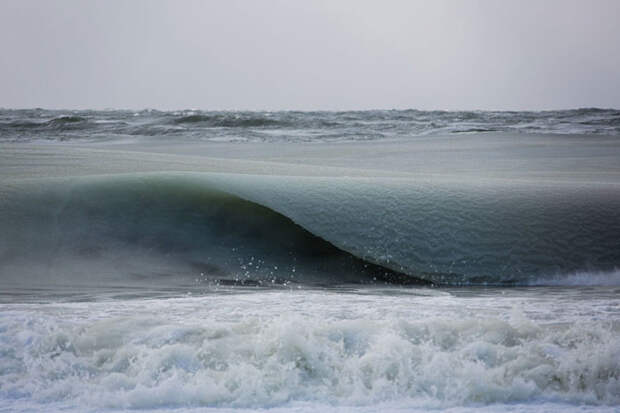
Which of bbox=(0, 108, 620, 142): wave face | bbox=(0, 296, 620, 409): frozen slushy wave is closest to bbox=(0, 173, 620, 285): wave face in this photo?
bbox=(0, 296, 620, 409): frozen slushy wave

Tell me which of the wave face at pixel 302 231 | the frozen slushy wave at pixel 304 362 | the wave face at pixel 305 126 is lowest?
the frozen slushy wave at pixel 304 362

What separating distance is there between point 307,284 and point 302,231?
0.46 meters

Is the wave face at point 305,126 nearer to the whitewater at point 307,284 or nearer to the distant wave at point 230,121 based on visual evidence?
the distant wave at point 230,121

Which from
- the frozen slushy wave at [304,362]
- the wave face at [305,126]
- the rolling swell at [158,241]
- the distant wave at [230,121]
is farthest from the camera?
the distant wave at [230,121]

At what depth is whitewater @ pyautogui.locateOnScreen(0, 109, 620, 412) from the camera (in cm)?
214

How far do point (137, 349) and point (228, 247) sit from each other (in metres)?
1.76

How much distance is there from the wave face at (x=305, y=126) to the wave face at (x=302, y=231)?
6510 millimetres

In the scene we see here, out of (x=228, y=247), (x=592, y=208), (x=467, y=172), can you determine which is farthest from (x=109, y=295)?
(x=467, y=172)

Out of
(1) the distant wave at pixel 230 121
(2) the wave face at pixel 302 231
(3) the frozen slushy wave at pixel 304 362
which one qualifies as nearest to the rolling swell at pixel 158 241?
(2) the wave face at pixel 302 231

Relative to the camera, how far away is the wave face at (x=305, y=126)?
11867mm

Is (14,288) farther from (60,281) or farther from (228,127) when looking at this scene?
(228,127)

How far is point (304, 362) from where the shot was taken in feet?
7.36

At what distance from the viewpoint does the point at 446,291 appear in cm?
343

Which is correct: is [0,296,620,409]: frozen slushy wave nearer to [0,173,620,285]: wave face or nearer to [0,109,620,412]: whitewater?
[0,109,620,412]: whitewater
